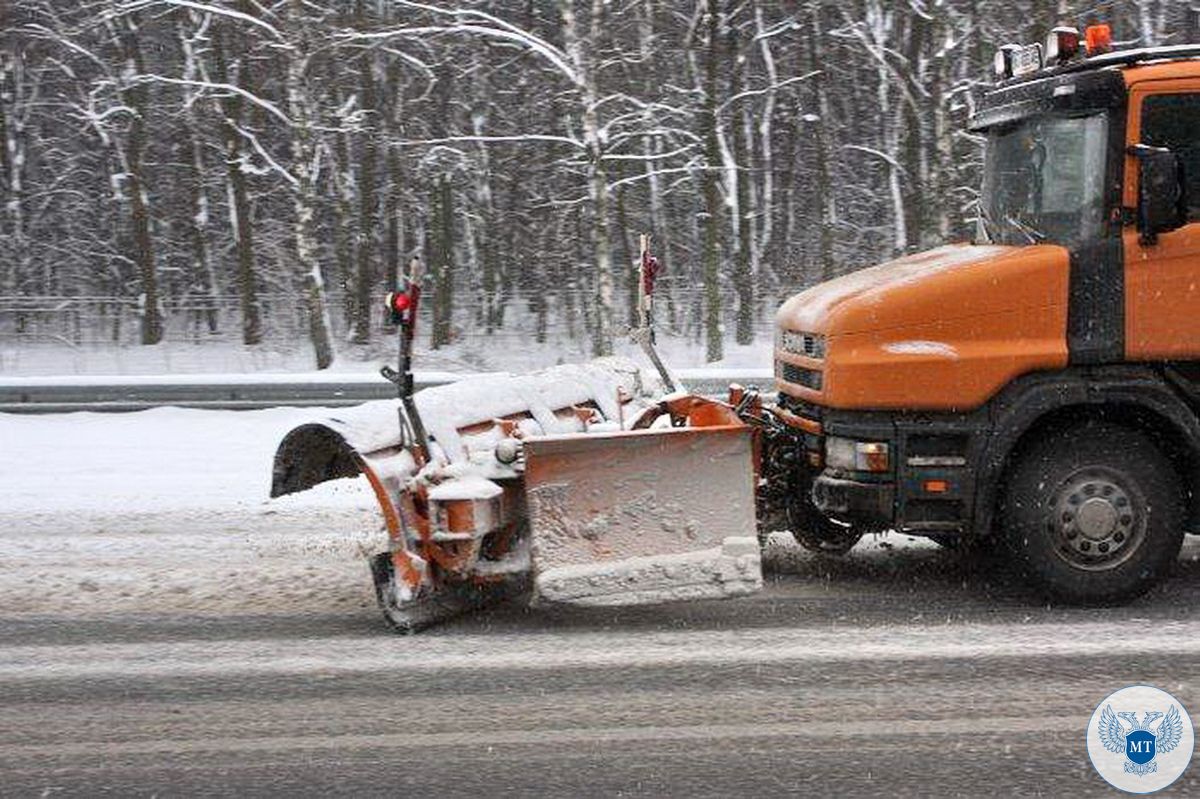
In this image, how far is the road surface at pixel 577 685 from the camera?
432 centimetres

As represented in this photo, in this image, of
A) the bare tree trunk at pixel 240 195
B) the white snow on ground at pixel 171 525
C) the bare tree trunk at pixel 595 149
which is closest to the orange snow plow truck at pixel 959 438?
the white snow on ground at pixel 171 525

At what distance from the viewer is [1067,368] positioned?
6.01m

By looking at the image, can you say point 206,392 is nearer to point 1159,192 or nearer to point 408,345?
point 408,345

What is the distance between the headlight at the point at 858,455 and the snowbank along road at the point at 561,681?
72 cm

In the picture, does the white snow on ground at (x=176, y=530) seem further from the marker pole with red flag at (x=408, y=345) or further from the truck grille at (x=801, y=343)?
the truck grille at (x=801, y=343)

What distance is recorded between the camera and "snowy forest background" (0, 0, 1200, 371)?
21891 millimetres

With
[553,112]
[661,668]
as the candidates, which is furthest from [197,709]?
[553,112]

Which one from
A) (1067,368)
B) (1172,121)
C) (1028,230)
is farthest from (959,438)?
(1172,121)

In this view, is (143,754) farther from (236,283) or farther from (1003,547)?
(236,283)

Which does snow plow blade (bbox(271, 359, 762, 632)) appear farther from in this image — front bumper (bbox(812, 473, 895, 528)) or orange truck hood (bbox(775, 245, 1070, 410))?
orange truck hood (bbox(775, 245, 1070, 410))

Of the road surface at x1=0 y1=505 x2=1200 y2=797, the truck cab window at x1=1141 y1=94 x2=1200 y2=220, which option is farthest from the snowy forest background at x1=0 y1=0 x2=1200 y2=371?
the road surface at x1=0 y1=505 x2=1200 y2=797

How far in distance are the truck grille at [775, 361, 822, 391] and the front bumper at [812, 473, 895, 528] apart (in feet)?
1.53

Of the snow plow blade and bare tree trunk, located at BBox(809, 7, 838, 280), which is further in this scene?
bare tree trunk, located at BBox(809, 7, 838, 280)

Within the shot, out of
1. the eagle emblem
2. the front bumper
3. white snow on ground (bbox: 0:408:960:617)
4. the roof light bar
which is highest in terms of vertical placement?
the roof light bar
